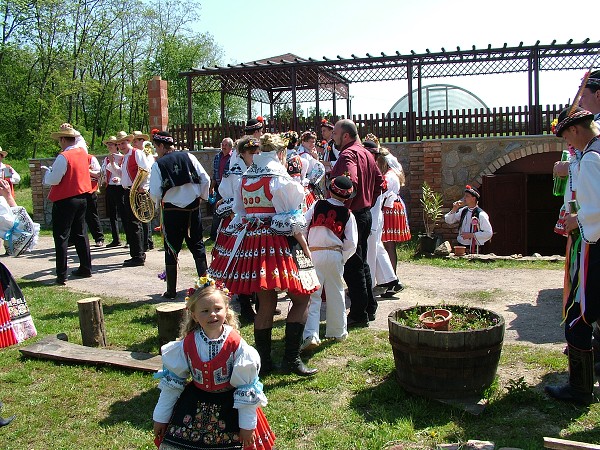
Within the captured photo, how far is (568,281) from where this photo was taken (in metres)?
4.34

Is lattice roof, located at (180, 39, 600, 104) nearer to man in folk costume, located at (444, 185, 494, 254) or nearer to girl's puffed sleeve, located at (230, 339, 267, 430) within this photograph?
man in folk costume, located at (444, 185, 494, 254)

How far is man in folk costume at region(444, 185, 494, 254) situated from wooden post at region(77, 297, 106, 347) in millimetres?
6423

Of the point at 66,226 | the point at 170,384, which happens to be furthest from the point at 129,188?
the point at 170,384

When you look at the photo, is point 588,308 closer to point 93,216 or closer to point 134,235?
point 134,235

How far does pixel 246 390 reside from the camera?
2941 millimetres

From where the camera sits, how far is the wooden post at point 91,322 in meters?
5.45

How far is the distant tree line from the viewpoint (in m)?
24.1

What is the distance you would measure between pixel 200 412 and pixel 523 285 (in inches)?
234

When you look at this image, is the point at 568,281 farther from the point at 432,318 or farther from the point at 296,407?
the point at 296,407

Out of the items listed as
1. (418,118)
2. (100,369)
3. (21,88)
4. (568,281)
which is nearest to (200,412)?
(100,369)

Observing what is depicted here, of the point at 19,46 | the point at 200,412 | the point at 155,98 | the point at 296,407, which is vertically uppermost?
the point at 19,46

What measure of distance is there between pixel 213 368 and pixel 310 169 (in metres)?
5.23

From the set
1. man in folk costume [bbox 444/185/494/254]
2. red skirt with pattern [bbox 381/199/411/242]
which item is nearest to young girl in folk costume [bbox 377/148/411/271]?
red skirt with pattern [bbox 381/199/411/242]

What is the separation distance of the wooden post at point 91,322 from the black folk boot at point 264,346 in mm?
1696
